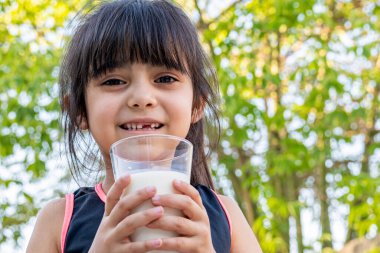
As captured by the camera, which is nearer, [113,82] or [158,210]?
[158,210]

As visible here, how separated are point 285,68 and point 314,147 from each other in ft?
3.19

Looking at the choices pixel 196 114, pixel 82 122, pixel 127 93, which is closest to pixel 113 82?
pixel 127 93

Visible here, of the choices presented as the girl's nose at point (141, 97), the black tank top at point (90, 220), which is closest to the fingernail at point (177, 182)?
the girl's nose at point (141, 97)

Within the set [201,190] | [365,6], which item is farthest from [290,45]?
[201,190]

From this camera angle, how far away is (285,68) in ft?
25.3

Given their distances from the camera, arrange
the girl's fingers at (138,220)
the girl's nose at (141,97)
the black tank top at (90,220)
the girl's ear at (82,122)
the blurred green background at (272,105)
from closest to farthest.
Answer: the girl's fingers at (138,220), the girl's nose at (141,97), the black tank top at (90,220), the girl's ear at (82,122), the blurred green background at (272,105)

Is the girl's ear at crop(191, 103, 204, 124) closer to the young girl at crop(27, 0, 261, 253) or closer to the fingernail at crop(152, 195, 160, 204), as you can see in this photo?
the young girl at crop(27, 0, 261, 253)

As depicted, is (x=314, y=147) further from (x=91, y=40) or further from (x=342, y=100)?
(x=91, y=40)

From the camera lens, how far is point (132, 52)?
6.20ft

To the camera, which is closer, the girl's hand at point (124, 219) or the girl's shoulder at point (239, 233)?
the girl's hand at point (124, 219)

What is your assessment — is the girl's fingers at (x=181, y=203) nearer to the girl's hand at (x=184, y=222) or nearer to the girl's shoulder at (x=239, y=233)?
the girl's hand at (x=184, y=222)

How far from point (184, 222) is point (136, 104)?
394 millimetres

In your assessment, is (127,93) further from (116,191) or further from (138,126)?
(116,191)

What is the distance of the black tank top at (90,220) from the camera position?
1.98 m
